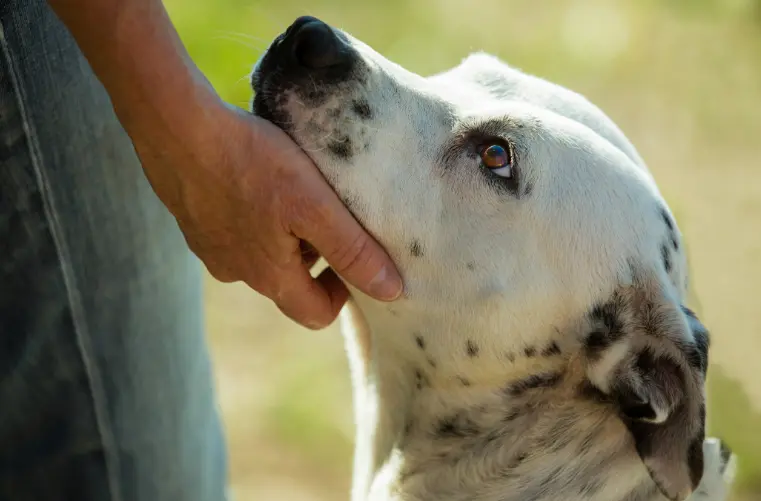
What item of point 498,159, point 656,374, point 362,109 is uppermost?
point 362,109

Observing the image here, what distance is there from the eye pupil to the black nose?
1.54 ft

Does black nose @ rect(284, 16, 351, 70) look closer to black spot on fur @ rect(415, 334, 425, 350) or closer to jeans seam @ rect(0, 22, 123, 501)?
Answer: jeans seam @ rect(0, 22, 123, 501)

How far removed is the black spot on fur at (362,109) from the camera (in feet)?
7.70

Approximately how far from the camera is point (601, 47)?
282 inches

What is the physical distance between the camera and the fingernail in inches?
→ 91.8

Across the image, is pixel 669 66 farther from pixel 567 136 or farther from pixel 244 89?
pixel 567 136

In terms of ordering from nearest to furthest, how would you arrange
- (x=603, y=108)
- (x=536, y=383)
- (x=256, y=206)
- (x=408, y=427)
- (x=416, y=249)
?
1. (x=256, y=206)
2. (x=416, y=249)
3. (x=536, y=383)
4. (x=408, y=427)
5. (x=603, y=108)

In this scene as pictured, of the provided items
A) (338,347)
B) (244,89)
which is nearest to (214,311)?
(338,347)

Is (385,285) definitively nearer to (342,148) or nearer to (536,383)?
(342,148)

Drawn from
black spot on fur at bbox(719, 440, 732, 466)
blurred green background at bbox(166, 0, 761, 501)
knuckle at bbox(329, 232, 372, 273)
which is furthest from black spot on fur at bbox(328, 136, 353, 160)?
blurred green background at bbox(166, 0, 761, 501)

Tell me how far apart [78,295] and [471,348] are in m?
1.08

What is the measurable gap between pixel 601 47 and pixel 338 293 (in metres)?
5.25

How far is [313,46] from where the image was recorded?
90.9 inches

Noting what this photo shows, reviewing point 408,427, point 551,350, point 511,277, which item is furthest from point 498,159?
point 408,427
